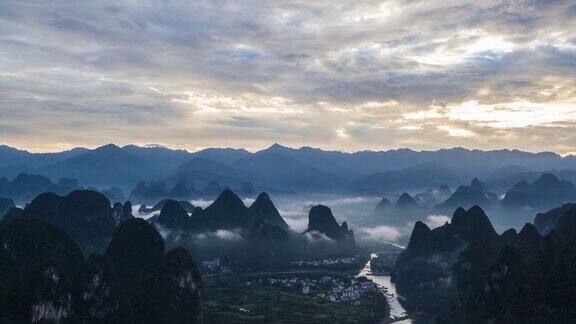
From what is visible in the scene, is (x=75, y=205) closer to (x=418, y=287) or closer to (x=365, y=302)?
(x=365, y=302)

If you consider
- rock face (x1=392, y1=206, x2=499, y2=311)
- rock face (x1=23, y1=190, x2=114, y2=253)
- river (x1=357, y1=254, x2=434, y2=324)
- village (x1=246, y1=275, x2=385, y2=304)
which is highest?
rock face (x1=23, y1=190, x2=114, y2=253)

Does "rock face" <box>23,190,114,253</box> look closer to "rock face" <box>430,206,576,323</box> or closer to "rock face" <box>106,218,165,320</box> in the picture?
"rock face" <box>106,218,165,320</box>

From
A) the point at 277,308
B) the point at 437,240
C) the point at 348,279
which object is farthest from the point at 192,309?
the point at 437,240

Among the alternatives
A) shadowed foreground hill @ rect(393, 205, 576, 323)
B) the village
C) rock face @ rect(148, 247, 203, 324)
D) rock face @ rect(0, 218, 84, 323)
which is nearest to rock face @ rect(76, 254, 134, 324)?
rock face @ rect(0, 218, 84, 323)

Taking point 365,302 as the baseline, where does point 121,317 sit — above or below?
above

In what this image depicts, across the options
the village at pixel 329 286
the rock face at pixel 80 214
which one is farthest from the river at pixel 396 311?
the rock face at pixel 80 214

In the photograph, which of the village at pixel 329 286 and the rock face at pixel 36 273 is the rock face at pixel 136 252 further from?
the village at pixel 329 286
